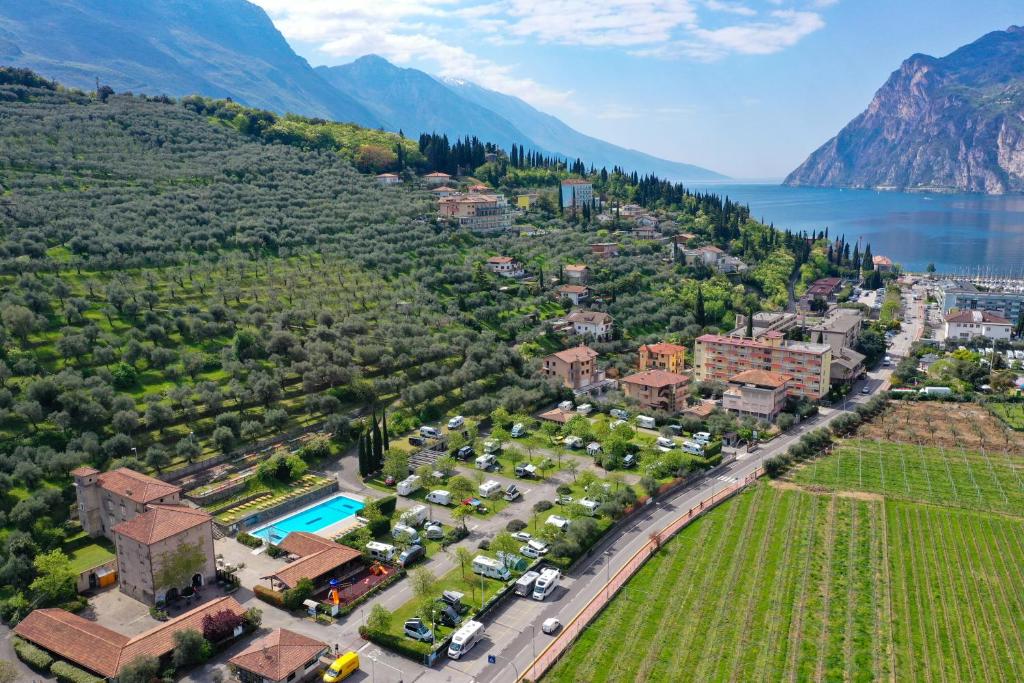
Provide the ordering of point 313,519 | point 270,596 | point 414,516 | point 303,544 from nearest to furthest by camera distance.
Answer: point 270,596
point 303,544
point 414,516
point 313,519

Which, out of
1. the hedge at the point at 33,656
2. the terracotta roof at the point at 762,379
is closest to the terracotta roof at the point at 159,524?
the hedge at the point at 33,656

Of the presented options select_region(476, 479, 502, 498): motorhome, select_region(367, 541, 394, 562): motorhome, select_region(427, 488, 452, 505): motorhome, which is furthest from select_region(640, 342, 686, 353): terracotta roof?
Result: select_region(367, 541, 394, 562): motorhome

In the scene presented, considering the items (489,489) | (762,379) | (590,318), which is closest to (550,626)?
(489,489)

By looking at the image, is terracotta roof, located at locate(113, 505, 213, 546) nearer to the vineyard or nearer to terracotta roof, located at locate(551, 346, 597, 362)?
the vineyard

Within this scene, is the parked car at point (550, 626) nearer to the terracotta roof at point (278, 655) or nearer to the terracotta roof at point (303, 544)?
the terracotta roof at point (278, 655)

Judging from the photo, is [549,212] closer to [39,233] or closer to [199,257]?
[199,257]

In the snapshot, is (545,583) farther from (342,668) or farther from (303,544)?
(303,544)

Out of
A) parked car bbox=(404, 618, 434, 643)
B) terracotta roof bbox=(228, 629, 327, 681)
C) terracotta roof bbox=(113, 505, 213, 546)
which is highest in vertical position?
terracotta roof bbox=(113, 505, 213, 546)
